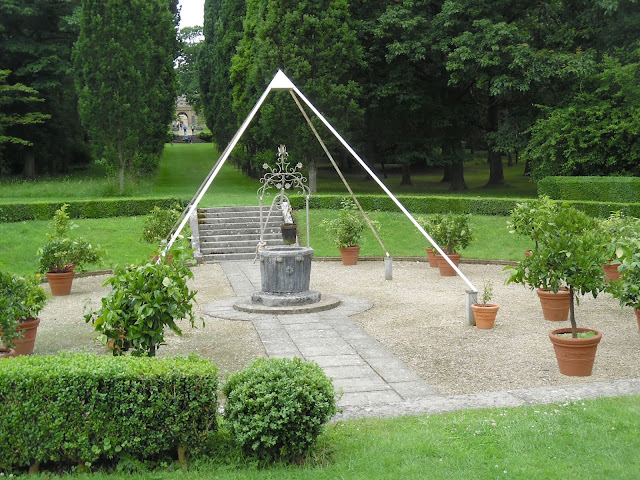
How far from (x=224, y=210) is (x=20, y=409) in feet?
56.5

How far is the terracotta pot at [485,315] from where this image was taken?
10586 mm

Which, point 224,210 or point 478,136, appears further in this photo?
point 478,136

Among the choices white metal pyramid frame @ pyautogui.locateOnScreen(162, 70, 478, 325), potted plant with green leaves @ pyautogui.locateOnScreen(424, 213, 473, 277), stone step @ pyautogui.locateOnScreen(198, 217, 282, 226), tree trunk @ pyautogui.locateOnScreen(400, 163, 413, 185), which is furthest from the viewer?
tree trunk @ pyautogui.locateOnScreen(400, 163, 413, 185)

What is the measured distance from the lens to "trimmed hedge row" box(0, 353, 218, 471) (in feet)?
17.6

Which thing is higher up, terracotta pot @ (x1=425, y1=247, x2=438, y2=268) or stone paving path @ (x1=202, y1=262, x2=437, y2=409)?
terracotta pot @ (x1=425, y1=247, x2=438, y2=268)

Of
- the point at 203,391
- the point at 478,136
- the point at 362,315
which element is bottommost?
the point at 362,315

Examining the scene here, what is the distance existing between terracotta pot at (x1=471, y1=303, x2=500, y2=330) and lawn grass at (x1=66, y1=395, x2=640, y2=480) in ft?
13.6

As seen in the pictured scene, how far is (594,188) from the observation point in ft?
75.9

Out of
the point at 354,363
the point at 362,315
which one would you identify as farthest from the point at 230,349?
the point at 362,315

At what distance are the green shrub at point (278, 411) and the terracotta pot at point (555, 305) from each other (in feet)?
21.4

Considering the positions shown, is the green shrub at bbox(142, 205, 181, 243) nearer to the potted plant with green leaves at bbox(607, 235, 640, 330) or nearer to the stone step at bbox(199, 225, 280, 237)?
the stone step at bbox(199, 225, 280, 237)

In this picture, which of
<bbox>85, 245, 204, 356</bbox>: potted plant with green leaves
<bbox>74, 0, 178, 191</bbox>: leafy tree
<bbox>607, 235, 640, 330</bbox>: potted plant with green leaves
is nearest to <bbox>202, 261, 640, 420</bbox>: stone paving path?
A: <bbox>607, 235, 640, 330</bbox>: potted plant with green leaves

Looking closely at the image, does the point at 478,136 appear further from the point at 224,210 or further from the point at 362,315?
the point at 362,315

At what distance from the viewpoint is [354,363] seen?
8.88 meters
